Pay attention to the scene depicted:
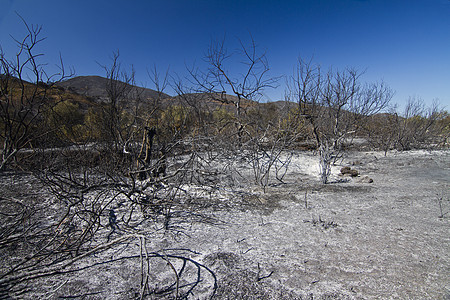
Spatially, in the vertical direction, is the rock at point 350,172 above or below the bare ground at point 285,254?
above

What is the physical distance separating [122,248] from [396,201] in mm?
4711

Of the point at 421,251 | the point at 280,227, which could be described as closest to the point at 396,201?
the point at 421,251

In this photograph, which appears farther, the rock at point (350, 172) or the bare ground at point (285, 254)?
the rock at point (350, 172)

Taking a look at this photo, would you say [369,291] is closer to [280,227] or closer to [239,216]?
[280,227]

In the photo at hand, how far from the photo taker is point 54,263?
89.6 inches

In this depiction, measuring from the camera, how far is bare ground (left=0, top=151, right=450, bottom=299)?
6.31 ft

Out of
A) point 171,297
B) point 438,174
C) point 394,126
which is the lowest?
point 171,297

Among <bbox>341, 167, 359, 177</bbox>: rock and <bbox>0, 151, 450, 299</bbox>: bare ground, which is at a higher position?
<bbox>341, 167, 359, 177</bbox>: rock

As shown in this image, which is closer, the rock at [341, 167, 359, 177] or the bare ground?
the bare ground

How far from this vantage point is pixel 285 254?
2.46m

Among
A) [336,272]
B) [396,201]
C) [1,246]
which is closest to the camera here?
[336,272]

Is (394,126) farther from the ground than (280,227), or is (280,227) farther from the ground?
(394,126)

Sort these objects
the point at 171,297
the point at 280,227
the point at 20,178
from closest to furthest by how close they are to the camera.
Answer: the point at 171,297 → the point at 280,227 → the point at 20,178

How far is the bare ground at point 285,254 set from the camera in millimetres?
1922
